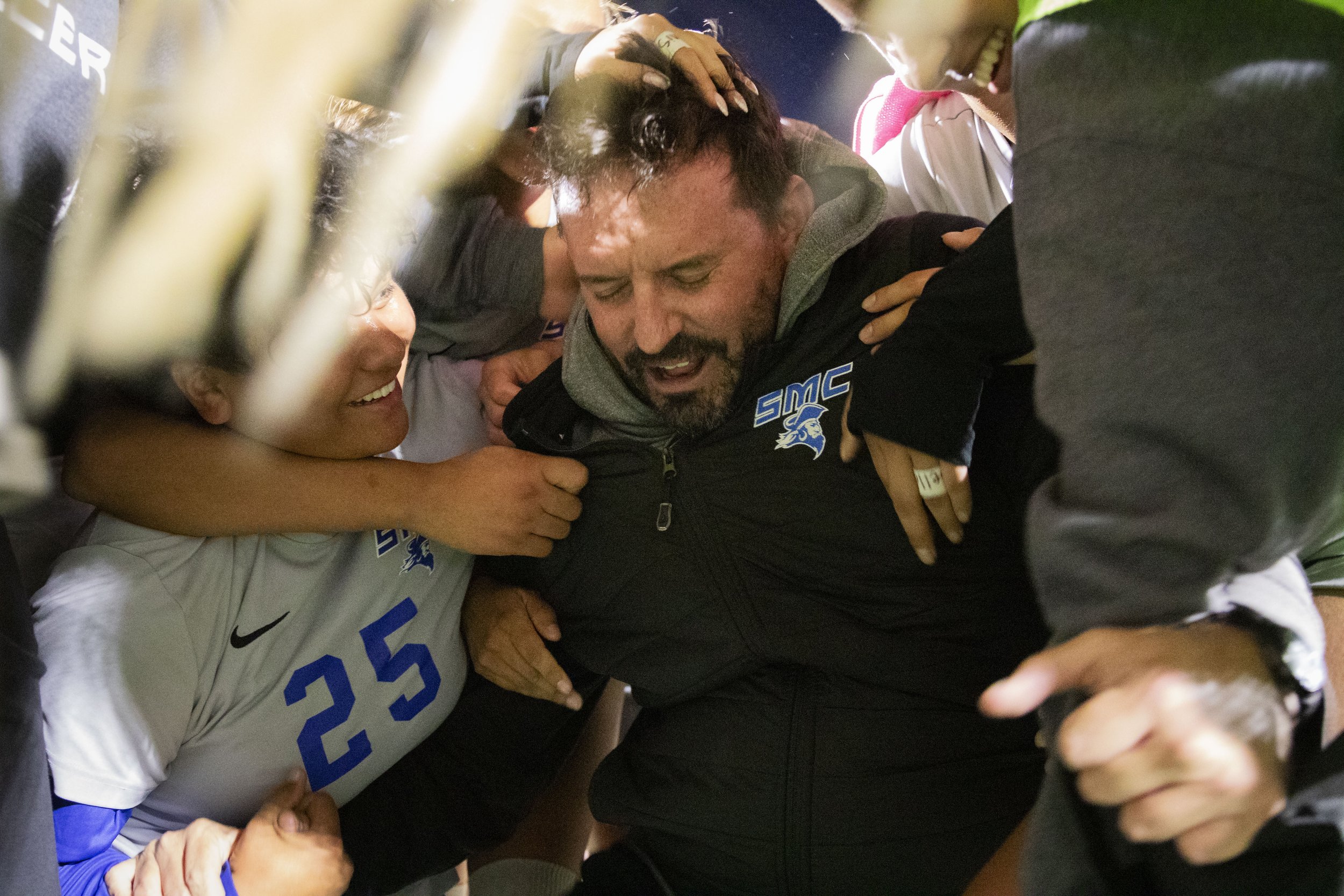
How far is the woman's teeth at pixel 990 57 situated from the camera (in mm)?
792

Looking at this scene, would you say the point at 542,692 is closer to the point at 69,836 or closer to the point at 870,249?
the point at 69,836

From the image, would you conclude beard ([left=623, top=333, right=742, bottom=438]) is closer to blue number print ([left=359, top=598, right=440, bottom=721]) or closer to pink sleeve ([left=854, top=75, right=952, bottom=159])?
blue number print ([left=359, top=598, right=440, bottom=721])

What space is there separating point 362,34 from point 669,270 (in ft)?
1.53

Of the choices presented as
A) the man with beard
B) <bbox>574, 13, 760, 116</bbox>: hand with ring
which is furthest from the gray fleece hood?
<bbox>574, 13, 760, 116</bbox>: hand with ring

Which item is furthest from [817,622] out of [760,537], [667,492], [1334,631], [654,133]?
[654,133]

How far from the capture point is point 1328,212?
1.45 feet

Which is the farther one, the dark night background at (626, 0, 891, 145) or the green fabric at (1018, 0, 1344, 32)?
the dark night background at (626, 0, 891, 145)

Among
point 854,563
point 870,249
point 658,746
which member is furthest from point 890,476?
point 658,746

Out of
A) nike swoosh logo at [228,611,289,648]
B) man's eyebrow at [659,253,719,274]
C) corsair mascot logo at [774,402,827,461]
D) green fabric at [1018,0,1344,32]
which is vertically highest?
green fabric at [1018,0,1344,32]

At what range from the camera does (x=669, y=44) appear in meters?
0.93

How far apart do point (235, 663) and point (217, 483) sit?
6.9 inches

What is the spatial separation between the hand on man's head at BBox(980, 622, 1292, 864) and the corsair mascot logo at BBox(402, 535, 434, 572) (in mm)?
686

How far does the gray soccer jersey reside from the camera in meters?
0.77

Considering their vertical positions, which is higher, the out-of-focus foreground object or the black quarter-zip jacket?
the out-of-focus foreground object
